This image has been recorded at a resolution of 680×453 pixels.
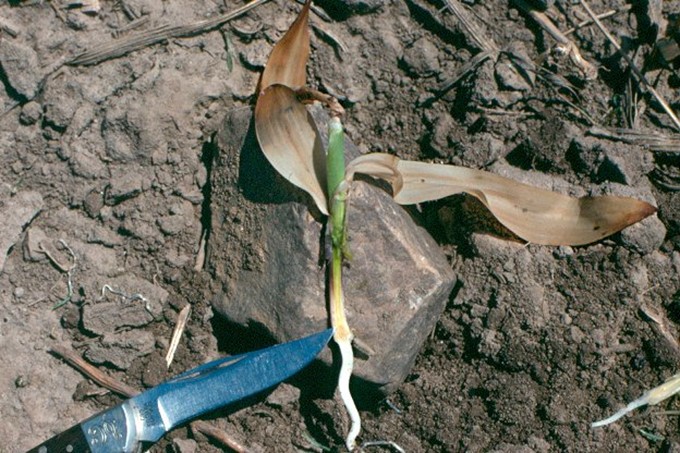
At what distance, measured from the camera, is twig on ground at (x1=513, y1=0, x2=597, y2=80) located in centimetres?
281

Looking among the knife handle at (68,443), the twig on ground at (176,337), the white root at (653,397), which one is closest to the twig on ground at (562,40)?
the white root at (653,397)

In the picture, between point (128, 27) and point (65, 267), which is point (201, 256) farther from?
point (128, 27)

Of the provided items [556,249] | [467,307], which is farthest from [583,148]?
[467,307]

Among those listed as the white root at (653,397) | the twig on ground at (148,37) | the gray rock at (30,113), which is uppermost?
the twig on ground at (148,37)

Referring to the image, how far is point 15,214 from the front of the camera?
2.76 meters

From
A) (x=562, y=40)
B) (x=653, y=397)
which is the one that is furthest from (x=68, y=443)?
(x=562, y=40)

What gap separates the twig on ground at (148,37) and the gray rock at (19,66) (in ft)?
0.39

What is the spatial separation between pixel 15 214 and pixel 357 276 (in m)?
1.08

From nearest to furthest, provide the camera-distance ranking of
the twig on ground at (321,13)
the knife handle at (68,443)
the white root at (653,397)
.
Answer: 1. the knife handle at (68,443)
2. the white root at (653,397)
3. the twig on ground at (321,13)

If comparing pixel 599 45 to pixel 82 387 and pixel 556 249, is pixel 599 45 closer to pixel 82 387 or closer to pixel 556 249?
pixel 556 249

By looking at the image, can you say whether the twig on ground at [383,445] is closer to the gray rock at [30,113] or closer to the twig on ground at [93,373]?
the twig on ground at [93,373]

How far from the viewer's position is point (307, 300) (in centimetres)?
259

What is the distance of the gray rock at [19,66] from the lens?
2723 millimetres

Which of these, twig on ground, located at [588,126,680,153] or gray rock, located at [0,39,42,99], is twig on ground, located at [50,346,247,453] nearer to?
gray rock, located at [0,39,42,99]
